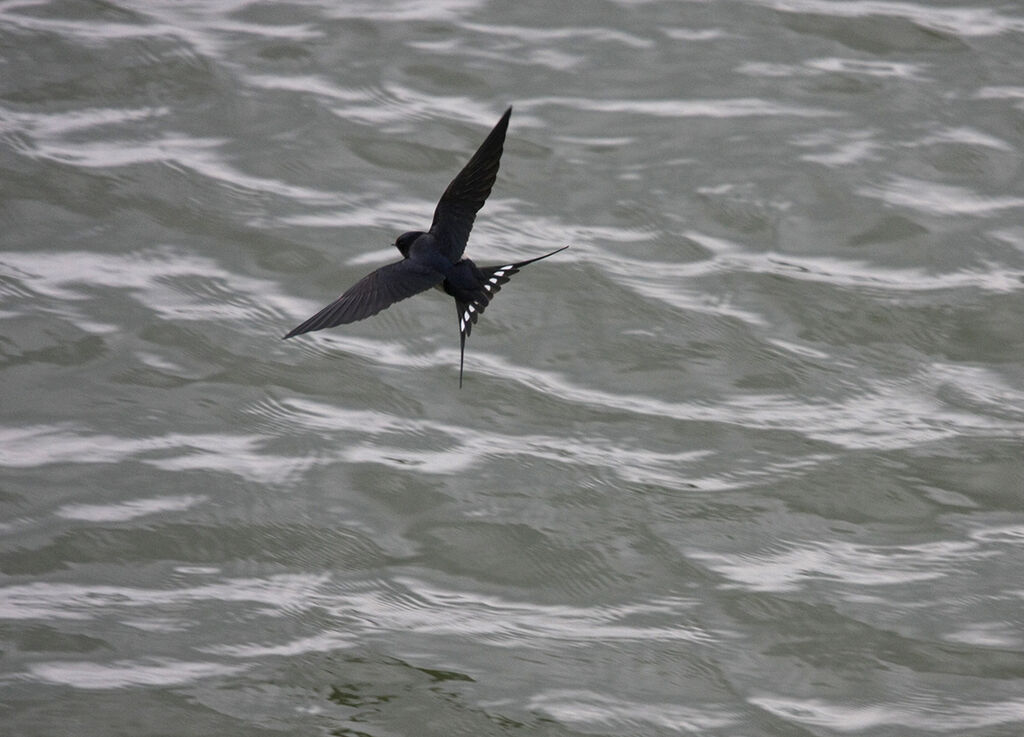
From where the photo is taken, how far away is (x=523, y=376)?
517cm

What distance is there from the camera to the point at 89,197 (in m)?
5.95

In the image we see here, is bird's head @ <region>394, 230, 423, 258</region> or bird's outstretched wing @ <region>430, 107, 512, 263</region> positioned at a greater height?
bird's outstretched wing @ <region>430, 107, 512, 263</region>

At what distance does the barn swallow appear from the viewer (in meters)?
3.77

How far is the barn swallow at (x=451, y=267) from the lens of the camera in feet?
12.4

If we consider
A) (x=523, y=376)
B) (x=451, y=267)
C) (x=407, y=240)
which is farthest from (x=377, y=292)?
(x=523, y=376)

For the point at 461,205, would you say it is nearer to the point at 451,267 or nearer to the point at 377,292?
the point at 451,267

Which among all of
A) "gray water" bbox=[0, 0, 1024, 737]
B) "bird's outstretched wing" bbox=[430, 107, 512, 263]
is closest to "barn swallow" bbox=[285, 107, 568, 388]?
"bird's outstretched wing" bbox=[430, 107, 512, 263]

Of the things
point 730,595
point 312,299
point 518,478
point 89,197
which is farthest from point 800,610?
point 89,197

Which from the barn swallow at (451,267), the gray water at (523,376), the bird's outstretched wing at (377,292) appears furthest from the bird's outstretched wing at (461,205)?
the gray water at (523,376)

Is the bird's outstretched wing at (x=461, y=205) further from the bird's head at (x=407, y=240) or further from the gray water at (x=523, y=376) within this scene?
the gray water at (x=523, y=376)

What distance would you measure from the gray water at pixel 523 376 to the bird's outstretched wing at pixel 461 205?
955 millimetres

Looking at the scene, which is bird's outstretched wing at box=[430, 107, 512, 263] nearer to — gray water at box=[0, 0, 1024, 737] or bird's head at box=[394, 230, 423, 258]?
bird's head at box=[394, 230, 423, 258]

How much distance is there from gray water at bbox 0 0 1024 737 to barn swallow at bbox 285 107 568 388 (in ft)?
2.95

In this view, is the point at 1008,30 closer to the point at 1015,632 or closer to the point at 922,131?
the point at 922,131
